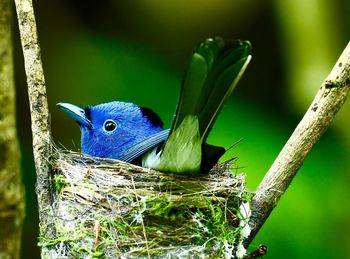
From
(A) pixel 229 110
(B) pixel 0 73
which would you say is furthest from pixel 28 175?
(B) pixel 0 73

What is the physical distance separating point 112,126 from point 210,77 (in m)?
1.04

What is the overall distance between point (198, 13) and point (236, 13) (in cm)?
28

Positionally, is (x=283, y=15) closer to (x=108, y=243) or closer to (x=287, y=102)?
(x=287, y=102)

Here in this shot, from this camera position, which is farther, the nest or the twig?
the nest

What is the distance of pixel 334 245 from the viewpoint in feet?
12.5

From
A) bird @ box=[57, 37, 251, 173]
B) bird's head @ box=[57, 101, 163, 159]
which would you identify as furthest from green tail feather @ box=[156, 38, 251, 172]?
bird's head @ box=[57, 101, 163, 159]

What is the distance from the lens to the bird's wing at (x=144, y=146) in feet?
9.17

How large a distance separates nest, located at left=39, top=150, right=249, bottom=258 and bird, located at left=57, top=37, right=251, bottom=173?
0.11 metres

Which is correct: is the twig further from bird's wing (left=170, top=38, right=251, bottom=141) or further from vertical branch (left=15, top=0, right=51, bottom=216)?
vertical branch (left=15, top=0, right=51, bottom=216)

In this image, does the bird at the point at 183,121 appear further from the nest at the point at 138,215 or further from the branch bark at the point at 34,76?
→ the branch bark at the point at 34,76

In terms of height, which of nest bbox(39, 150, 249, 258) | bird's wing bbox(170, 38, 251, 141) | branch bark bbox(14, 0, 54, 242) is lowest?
nest bbox(39, 150, 249, 258)

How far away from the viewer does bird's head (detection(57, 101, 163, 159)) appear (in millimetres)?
3154

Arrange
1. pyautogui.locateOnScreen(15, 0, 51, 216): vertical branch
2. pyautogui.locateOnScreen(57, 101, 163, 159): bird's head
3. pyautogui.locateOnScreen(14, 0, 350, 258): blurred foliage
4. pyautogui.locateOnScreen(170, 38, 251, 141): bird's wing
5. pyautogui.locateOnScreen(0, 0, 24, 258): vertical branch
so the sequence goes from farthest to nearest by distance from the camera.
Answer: pyautogui.locateOnScreen(14, 0, 350, 258): blurred foliage → pyautogui.locateOnScreen(57, 101, 163, 159): bird's head → pyautogui.locateOnScreen(15, 0, 51, 216): vertical branch → pyautogui.locateOnScreen(170, 38, 251, 141): bird's wing → pyautogui.locateOnScreen(0, 0, 24, 258): vertical branch

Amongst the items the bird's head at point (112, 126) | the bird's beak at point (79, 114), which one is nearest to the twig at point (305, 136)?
the bird's head at point (112, 126)
